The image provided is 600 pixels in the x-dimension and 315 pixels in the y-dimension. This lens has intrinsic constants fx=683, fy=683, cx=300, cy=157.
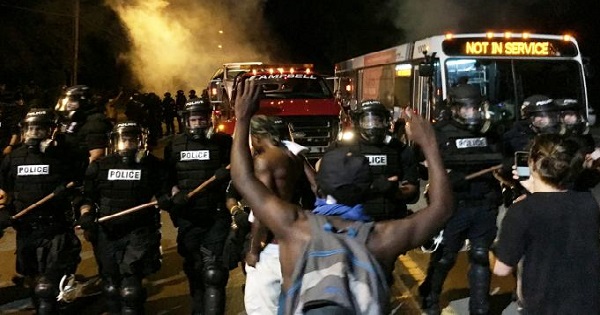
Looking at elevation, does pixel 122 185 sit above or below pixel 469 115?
below

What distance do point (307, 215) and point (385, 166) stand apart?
2.62 m

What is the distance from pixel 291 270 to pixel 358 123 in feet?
9.42

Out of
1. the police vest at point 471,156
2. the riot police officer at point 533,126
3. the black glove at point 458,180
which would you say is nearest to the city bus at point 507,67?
the riot police officer at point 533,126

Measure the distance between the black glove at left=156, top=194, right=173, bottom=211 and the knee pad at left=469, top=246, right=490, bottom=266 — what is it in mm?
2346

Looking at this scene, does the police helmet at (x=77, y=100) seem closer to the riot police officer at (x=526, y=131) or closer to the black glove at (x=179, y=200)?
the black glove at (x=179, y=200)

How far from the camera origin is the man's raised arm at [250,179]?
8.52 ft

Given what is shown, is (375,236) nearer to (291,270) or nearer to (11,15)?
(291,270)

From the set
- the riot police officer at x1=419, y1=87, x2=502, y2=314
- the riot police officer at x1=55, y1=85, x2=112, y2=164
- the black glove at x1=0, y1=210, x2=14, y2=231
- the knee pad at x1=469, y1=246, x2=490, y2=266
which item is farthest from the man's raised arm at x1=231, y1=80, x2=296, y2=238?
the riot police officer at x1=55, y1=85, x2=112, y2=164

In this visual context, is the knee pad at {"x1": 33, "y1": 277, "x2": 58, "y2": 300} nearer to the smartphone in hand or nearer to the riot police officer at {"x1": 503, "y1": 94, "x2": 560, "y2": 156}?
the smartphone in hand

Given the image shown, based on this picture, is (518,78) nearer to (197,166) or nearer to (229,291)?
(229,291)

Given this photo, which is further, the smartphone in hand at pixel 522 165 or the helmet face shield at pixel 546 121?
the helmet face shield at pixel 546 121

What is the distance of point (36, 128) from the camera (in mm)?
5223

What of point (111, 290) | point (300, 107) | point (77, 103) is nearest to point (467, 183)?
point (111, 290)

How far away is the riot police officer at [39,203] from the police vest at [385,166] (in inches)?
90.6
